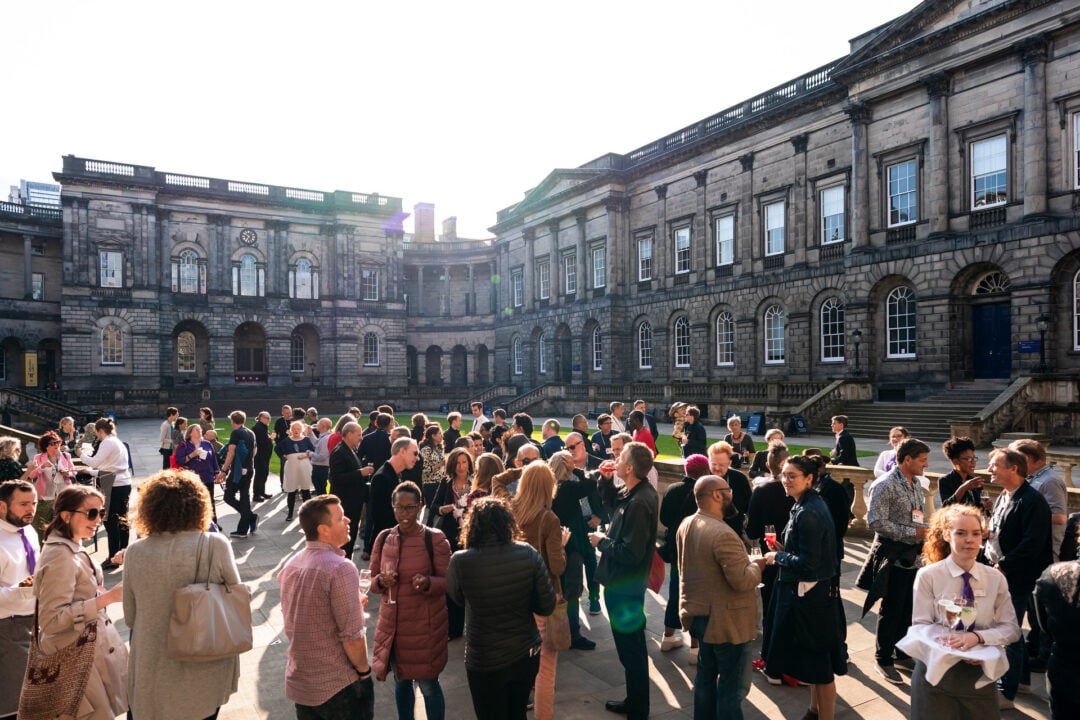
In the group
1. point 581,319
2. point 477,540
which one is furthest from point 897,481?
point 581,319

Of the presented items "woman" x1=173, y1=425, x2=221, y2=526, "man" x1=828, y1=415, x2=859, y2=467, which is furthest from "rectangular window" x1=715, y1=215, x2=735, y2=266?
"woman" x1=173, y1=425, x2=221, y2=526

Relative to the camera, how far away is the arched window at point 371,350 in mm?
50219

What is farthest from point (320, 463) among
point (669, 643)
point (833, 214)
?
point (833, 214)

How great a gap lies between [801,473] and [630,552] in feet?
4.68

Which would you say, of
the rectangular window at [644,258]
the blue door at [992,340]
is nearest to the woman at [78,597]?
the blue door at [992,340]

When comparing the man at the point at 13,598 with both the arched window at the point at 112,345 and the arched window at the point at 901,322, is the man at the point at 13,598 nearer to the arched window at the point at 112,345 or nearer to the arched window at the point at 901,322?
the arched window at the point at 901,322

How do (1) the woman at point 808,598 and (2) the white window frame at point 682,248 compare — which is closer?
(1) the woman at point 808,598

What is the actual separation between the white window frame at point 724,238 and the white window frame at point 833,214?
5.09m

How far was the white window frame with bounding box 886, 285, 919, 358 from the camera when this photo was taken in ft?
82.1

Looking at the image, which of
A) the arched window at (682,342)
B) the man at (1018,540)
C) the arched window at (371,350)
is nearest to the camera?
the man at (1018,540)

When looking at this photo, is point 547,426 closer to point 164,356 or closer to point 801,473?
point 801,473

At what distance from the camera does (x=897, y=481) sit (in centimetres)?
600

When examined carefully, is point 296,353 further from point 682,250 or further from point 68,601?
point 68,601

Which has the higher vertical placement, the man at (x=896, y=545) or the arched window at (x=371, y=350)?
the arched window at (x=371, y=350)
